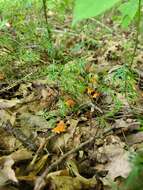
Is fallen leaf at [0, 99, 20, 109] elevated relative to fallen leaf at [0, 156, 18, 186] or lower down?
elevated

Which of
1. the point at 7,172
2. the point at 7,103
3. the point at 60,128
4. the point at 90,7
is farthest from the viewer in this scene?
the point at 7,103

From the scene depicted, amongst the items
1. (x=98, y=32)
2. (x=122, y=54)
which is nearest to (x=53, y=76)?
(x=122, y=54)

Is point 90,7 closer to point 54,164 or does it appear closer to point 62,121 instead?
point 54,164

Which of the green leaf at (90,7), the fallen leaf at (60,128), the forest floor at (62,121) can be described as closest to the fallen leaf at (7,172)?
the forest floor at (62,121)

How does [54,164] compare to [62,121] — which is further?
[62,121]

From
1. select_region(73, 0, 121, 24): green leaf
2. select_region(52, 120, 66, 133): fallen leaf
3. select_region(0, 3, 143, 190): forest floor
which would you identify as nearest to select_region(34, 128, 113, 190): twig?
select_region(0, 3, 143, 190): forest floor

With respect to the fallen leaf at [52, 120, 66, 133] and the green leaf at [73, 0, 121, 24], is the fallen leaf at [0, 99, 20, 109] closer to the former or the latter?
the fallen leaf at [52, 120, 66, 133]

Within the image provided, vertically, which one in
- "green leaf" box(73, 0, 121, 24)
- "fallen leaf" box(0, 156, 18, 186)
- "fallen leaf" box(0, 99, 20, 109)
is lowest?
"fallen leaf" box(0, 156, 18, 186)

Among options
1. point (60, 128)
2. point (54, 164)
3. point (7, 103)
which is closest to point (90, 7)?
point (54, 164)
